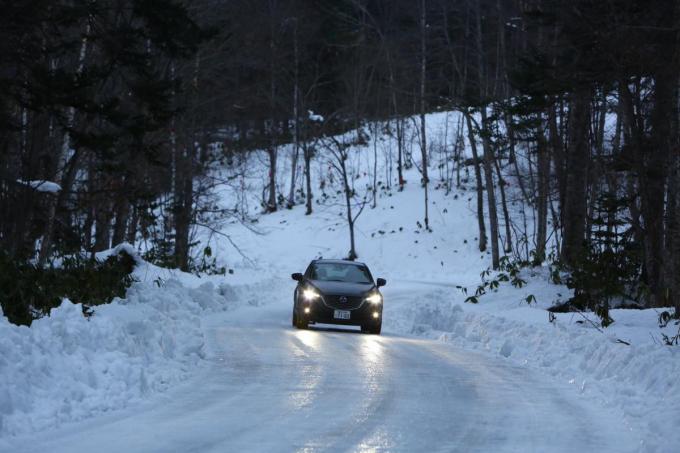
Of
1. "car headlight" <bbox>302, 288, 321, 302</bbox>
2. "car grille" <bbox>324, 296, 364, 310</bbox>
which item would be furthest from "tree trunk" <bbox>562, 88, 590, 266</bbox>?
"car headlight" <bbox>302, 288, 321, 302</bbox>

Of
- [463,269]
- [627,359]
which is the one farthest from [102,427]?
[463,269]

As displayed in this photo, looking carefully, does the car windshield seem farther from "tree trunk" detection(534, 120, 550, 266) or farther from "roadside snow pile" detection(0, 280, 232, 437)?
"tree trunk" detection(534, 120, 550, 266)

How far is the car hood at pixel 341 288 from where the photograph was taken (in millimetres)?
19141

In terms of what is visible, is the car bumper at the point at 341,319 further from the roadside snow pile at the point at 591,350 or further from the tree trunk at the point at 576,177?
the tree trunk at the point at 576,177

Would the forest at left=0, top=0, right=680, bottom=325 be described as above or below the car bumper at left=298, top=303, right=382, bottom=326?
above

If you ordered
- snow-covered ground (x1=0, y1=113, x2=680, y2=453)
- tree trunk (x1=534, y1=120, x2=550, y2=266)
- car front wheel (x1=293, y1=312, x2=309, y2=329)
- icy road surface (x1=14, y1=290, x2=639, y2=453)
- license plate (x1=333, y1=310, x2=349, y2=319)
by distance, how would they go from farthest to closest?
tree trunk (x1=534, y1=120, x2=550, y2=266) < car front wheel (x1=293, y1=312, x2=309, y2=329) < license plate (x1=333, y1=310, x2=349, y2=319) < snow-covered ground (x1=0, y1=113, x2=680, y2=453) < icy road surface (x1=14, y1=290, x2=639, y2=453)

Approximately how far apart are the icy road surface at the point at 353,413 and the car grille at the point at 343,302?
5067mm

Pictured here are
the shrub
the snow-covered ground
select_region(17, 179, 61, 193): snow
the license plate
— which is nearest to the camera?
the snow-covered ground

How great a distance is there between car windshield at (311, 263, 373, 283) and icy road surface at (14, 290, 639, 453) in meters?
6.37

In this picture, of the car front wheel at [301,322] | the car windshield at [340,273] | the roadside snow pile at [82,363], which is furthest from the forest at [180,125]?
the car windshield at [340,273]

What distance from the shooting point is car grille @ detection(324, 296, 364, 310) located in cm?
1905

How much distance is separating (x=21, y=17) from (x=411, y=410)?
9.86 m

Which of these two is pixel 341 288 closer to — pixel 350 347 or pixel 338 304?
pixel 338 304

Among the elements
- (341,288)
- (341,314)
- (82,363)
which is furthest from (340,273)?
(82,363)
